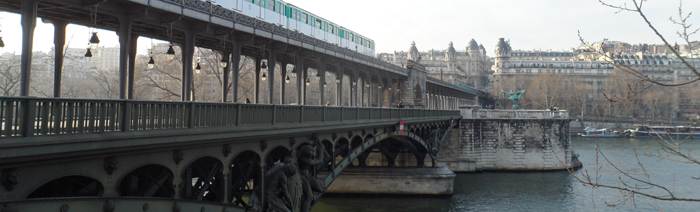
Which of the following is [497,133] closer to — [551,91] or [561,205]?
[561,205]

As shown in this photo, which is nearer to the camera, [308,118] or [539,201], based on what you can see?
[308,118]

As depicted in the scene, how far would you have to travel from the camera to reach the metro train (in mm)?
19742

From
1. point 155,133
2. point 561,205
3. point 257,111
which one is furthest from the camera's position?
point 561,205

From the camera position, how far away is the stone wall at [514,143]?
46.8m

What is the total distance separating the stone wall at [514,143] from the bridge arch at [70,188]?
129 ft

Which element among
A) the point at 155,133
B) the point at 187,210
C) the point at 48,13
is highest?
the point at 48,13

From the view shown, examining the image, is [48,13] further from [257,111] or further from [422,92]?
[422,92]

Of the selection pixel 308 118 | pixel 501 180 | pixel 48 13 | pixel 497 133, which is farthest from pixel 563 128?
pixel 48 13

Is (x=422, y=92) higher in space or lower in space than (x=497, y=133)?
higher

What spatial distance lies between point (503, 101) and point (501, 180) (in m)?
78.7

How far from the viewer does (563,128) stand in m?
49.6

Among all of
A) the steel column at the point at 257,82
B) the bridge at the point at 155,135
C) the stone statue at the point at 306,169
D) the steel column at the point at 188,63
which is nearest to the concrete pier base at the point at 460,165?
the bridge at the point at 155,135

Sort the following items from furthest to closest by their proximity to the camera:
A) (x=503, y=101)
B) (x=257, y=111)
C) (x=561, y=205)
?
(x=503, y=101) → (x=561, y=205) → (x=257, y=111)

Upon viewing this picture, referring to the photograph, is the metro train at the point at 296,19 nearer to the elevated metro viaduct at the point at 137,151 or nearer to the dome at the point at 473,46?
the elevated metro viaduct at the point at 137,151
